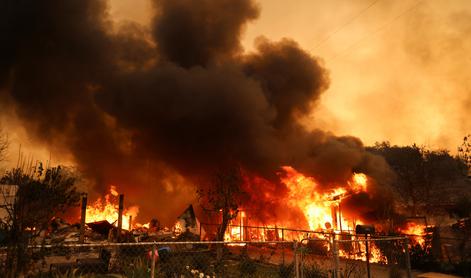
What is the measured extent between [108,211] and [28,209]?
2152 cm

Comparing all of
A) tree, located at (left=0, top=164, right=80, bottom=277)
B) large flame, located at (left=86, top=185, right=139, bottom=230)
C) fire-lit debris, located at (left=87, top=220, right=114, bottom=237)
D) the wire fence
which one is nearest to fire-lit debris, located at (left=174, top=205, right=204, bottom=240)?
fire-lit debris, located at (left=87, top=220, right=114, bottom=237)

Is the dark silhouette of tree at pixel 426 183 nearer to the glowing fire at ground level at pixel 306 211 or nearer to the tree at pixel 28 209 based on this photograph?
the glowing fire at ground level at pixel 306 211

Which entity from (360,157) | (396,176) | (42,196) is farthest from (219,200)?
(396,176)

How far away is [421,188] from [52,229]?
74.9 feet

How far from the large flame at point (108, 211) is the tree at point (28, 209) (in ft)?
63.3

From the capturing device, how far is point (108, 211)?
1021 inches

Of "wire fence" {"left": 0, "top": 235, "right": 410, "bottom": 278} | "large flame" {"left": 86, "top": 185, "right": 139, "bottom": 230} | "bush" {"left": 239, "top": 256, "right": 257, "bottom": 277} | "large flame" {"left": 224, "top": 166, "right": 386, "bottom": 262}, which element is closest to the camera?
"wire fence" {"left": 0, "top": 235, "right": 410, "bottom": 278}

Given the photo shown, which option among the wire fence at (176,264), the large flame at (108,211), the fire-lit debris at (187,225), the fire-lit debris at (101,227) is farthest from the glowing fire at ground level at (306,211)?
the wire fence at (176,264)

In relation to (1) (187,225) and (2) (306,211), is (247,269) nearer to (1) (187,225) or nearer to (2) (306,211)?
(1) (187,225)

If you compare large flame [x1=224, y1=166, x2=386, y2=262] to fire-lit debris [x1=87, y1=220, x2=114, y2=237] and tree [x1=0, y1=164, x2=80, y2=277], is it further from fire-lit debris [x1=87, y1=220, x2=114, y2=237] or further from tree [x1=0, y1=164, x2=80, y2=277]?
tree [x1=0, y1=164, x2=80, y2=277]

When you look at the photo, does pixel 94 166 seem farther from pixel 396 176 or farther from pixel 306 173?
pixel 396 176

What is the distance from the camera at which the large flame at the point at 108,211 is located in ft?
83.1

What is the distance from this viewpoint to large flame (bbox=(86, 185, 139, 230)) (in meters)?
25.3

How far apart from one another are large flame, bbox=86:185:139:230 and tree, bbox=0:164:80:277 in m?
19.3
